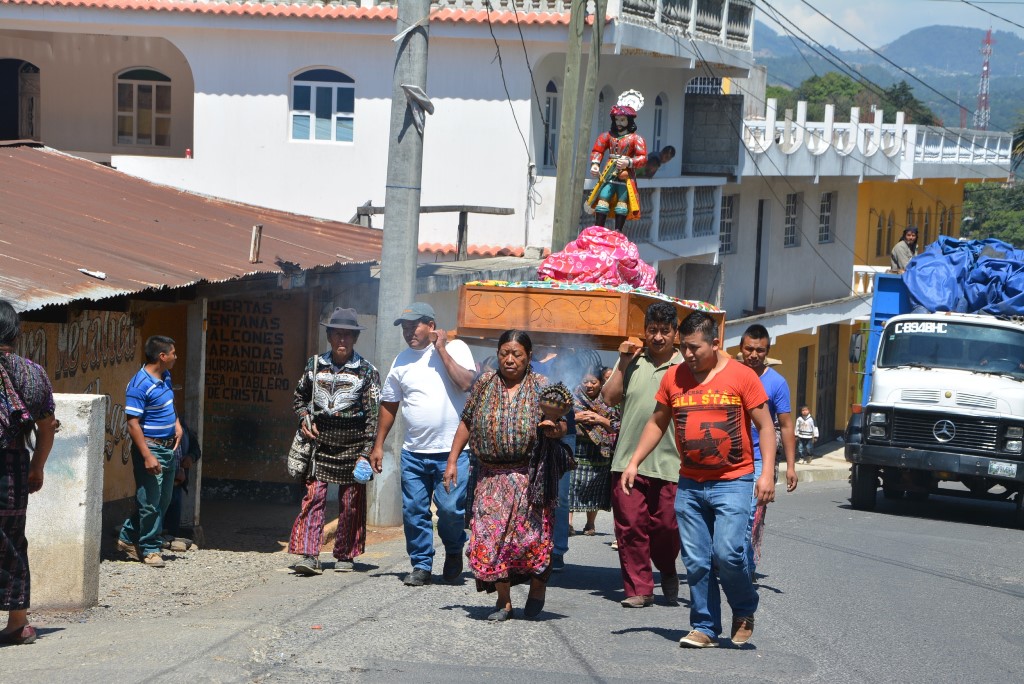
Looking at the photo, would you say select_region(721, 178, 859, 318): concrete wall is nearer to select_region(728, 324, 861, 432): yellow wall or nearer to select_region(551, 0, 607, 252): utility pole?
select_region(728, 324, 861, 432): yellow wall

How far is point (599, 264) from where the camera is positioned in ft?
36.4

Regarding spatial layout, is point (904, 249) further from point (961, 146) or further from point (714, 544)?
point (961, 146)

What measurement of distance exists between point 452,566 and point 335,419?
4.25ft

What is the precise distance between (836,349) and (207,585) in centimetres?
2928

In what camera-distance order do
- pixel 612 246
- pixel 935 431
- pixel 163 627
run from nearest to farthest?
pixel 163 627
pixel 612 246
pixel 935 431

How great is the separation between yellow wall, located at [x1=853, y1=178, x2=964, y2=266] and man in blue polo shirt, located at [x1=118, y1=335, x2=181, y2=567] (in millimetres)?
30285

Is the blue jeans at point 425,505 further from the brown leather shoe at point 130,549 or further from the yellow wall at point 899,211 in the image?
the yellow wall at point 899,211

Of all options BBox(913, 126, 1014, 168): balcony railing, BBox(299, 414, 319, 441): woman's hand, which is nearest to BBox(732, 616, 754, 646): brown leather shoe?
BBox(299, 414, 319, 441): woman's hand

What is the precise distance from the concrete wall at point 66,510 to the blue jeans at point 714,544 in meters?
3.45

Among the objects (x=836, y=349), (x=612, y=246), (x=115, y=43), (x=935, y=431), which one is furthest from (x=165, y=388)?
(x=836, y=349)

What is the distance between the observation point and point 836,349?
121 feet

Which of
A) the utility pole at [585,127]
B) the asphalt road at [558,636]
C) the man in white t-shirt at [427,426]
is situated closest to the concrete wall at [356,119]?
the utility pole at [585,127]

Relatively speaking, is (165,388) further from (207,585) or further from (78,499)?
(78,499)

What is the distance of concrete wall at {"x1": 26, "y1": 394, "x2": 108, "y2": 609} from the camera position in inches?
320
